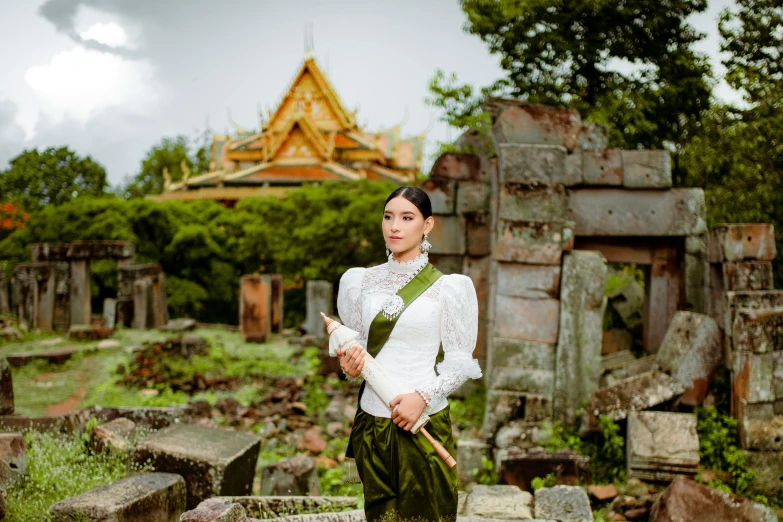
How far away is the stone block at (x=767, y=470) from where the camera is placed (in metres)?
4.91

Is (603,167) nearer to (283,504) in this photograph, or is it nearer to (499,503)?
(499,503)

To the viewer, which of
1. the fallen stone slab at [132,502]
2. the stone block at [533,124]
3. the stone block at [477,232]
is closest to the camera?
the fallen stone slab at [132,502]

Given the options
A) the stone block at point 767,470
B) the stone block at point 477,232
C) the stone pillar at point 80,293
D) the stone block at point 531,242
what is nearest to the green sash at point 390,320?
the stone block at point 531,242

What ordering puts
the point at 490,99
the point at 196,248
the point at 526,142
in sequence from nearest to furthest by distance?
the point at 526,142 < the point at 490,99 < the point at 196,248

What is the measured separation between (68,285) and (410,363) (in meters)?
13.3

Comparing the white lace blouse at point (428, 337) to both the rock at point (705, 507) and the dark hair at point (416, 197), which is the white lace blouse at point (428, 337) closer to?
the dark hair at point (416, 197)

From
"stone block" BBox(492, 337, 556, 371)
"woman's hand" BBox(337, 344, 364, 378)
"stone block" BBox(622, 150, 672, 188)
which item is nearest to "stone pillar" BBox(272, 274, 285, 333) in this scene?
"stone block" BBox(492, 337, 556, 371)

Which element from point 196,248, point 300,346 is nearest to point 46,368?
point 300,346

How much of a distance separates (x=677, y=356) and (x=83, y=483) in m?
4.91

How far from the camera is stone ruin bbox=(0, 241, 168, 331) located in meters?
13.4

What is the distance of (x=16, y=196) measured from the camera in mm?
19172

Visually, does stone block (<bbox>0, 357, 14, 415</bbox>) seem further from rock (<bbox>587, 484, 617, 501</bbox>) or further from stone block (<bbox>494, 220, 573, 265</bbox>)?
rock (<bbox>587, 484, 617, 501</bbox>)

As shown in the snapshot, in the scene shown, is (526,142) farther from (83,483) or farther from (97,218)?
(97,218)

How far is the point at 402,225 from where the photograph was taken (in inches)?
110
